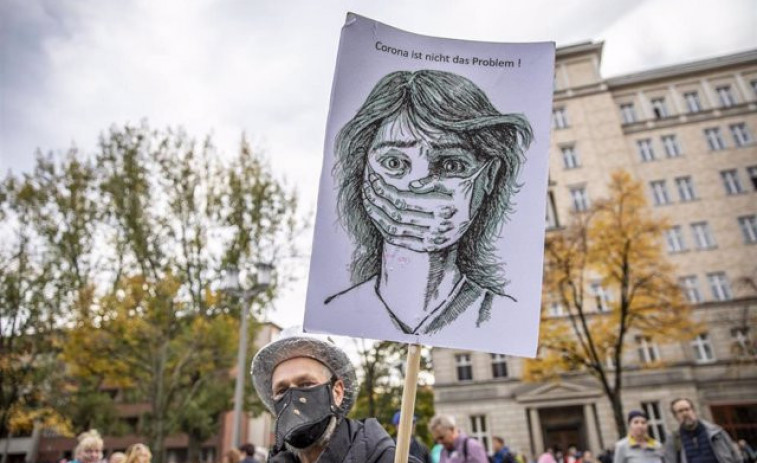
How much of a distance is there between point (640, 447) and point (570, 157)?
30234 mm

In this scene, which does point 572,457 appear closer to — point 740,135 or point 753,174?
point 753,174

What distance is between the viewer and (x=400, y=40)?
2.08m

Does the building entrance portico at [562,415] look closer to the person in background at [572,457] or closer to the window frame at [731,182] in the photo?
the person in background at [572,457]

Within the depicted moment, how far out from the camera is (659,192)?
105ft

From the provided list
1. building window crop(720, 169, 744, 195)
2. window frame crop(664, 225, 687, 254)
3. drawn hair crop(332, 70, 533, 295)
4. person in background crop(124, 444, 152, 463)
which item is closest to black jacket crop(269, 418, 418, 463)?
drawn hair crop(332, 70, 533, 295)

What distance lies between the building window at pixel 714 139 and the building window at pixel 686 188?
9.84ft

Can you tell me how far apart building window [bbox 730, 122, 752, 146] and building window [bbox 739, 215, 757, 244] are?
219 inches

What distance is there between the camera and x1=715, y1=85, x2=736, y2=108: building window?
111ft

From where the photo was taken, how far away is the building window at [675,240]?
30.1 m

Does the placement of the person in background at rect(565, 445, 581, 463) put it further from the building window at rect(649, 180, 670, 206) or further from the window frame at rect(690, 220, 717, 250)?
the building window at rect(649, 180, 670, 206)

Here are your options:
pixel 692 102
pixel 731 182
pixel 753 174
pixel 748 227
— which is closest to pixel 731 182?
pixel 731 182

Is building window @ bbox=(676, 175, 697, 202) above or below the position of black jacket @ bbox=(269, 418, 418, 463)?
above

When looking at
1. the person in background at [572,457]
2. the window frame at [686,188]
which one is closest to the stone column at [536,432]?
the person in background at [572,457]

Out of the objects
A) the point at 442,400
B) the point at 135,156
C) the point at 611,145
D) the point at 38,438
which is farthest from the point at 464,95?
the point at 38,438
